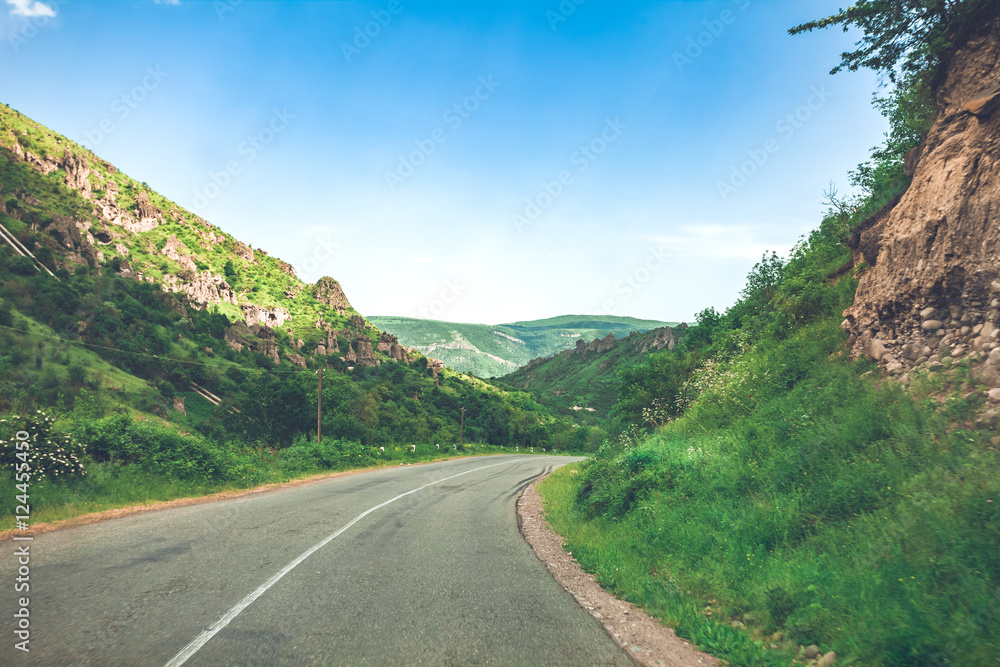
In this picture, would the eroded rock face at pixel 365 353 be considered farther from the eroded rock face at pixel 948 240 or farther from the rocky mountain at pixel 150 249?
the eroded rock face at pixel 948 240

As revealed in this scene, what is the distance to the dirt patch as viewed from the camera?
14.7 feet

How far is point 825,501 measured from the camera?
6652mm

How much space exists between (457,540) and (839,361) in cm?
1010

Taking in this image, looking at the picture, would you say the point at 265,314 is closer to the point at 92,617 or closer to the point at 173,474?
the point at 173,474

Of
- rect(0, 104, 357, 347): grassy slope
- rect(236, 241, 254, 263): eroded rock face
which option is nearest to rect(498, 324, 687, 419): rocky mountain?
rect(0, 104, 357, 347): grassy slope

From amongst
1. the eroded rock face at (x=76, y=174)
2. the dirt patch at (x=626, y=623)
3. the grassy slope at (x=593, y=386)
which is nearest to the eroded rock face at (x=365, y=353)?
the grassy slope at (x=593, y=386)

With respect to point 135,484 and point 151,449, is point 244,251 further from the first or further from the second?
point 135,484

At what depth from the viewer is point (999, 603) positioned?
3.90 m

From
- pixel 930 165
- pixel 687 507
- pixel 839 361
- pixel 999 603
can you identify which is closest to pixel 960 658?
pixel 999 603

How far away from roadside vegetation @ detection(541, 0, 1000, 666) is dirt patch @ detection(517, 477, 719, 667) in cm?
21

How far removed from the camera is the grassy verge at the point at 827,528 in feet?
14.0

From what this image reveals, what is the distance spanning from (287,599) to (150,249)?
131 metres

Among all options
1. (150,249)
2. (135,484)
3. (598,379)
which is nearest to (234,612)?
(135,484)

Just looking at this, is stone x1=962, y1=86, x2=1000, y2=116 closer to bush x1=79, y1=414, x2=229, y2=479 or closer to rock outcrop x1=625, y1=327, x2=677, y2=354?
bush x1=79, y1=414, x2=229, y2=479
